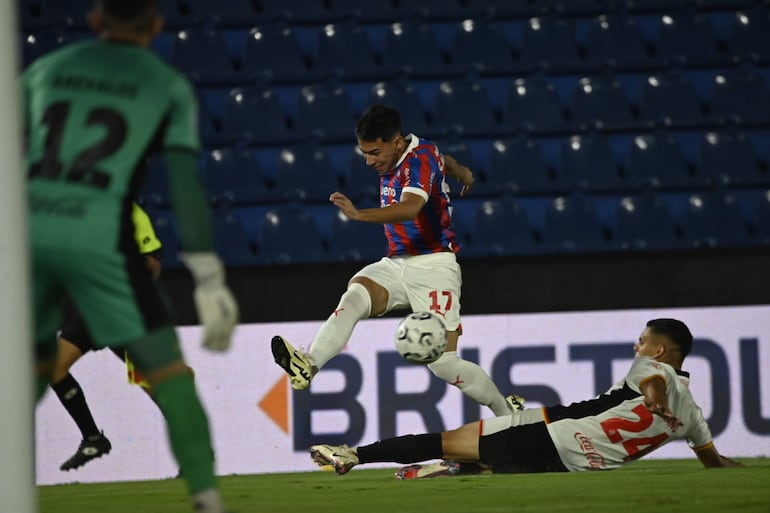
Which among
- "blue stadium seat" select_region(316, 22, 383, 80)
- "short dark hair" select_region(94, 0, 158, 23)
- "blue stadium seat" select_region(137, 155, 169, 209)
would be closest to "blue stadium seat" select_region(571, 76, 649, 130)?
"blue stadium seat" select_region(316, 22, 383, 80)

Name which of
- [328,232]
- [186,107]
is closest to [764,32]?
[328,232]

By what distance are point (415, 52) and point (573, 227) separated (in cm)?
210

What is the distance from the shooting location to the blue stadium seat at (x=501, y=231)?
372 inches

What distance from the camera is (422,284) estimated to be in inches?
280

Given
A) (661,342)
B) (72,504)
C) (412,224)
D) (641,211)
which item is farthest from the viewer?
(641,211)

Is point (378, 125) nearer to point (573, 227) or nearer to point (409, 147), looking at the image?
point (409, 147)

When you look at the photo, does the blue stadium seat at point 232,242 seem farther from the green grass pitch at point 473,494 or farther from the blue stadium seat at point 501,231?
the green grass pitch at point 473,494

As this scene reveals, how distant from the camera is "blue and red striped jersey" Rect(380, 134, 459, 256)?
22.9 ft

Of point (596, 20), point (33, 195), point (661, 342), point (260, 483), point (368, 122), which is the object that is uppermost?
point (596, 20)

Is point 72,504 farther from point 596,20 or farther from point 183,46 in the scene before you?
point 596,20

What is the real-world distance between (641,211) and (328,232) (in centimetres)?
226

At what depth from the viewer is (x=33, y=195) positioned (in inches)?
139

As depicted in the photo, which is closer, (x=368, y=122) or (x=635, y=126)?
(x=368, y=122)

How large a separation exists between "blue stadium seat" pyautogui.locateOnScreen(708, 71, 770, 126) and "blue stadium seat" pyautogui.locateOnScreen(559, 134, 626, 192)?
3.23ft
